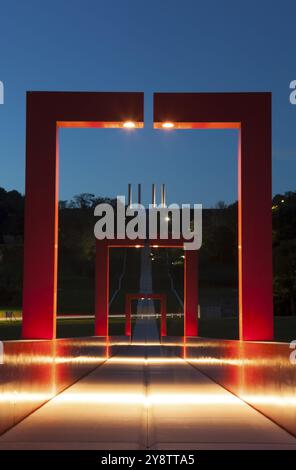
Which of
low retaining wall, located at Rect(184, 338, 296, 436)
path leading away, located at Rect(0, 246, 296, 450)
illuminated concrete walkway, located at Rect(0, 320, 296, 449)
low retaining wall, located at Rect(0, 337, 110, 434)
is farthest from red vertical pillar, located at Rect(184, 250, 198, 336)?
illuminated concrete walkway, located at Rect(0, 320, 296, 449)

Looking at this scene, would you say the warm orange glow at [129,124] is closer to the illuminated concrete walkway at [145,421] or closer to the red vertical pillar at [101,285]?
the illuminated concrete walkway at [145,421]

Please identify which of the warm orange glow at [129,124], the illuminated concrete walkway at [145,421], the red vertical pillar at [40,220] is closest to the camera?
the illuminated concrete walkway at [145,421]

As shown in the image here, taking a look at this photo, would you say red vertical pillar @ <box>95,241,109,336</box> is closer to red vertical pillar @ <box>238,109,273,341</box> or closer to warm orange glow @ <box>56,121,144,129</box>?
warm orange glow @ <box>56,121,144,129</box>

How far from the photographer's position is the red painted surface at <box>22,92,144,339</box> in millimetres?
11852

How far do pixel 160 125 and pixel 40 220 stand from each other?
7.99ft

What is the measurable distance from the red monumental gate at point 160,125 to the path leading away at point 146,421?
4.88ft

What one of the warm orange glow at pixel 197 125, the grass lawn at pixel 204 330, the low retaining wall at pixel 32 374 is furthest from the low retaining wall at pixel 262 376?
the grass lawn at pixel 204 330

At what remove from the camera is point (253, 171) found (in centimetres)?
1195

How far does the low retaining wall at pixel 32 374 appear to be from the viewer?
7.61m

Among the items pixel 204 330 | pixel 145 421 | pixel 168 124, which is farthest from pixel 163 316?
pixel 145 421

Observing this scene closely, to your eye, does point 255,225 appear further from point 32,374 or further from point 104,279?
point 104,279

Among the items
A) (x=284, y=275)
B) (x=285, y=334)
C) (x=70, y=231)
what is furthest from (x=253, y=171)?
(x=70, y=231)

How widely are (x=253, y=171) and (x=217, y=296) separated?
220 feet

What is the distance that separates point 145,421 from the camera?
8.74 metres
